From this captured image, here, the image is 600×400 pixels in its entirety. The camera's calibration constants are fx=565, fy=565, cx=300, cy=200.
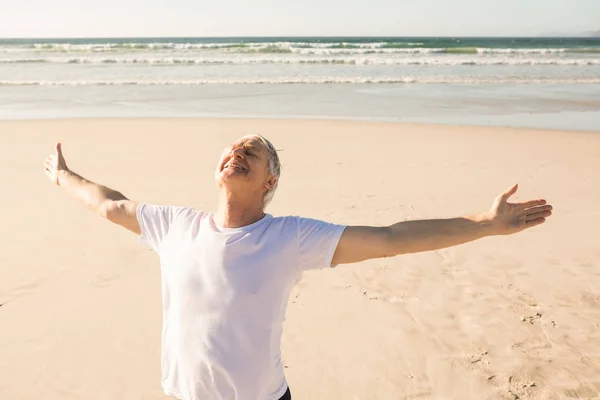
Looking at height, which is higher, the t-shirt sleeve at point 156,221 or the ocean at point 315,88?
the t-shirt sleeve at point 156,221

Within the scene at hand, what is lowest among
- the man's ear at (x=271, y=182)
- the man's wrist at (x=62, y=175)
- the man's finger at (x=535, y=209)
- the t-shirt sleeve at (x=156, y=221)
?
the man's finger at (x=535, y=209)

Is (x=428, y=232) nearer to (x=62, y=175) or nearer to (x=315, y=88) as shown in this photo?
(x=62, y=175)

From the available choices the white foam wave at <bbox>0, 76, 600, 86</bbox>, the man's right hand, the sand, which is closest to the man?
the man's right hand

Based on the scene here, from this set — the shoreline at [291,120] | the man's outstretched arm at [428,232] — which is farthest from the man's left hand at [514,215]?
the shoreline at [291,120]

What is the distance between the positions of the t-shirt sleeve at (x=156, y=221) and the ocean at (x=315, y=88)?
12.3 meters

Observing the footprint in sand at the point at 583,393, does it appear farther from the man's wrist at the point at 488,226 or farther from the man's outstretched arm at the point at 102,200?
the man's outstretched arm at the point at 102,200

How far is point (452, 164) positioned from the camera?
9.47 meters

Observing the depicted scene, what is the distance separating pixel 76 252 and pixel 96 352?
1977mm

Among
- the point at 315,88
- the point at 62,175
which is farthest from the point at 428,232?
the point at 315,88

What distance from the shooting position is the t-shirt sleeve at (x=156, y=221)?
2.13 meters

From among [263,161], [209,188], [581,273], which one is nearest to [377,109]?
[209,188]

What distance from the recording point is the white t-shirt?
1.90 m

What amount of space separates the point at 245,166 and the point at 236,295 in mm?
449

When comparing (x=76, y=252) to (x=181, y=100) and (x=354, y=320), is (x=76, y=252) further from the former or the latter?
(x=181, y=100)
